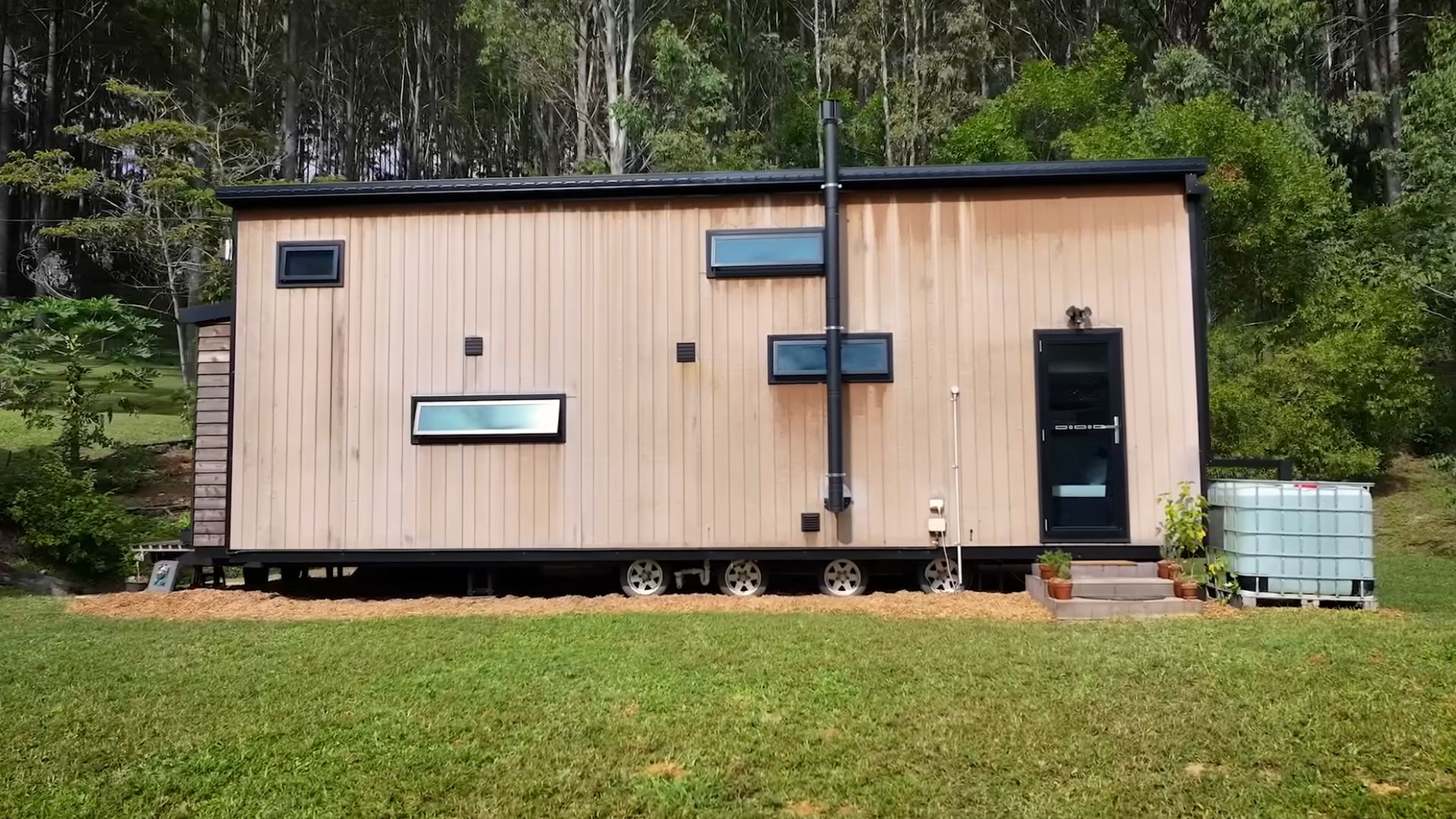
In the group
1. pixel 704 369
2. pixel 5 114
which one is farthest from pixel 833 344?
pixel 5 114

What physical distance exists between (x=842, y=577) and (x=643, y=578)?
1.70m

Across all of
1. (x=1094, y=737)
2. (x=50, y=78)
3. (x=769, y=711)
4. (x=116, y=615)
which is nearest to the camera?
(x=1094, y=737)

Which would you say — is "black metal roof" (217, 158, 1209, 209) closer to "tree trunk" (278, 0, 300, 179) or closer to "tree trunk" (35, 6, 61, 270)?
"tree trunk" (278, 0, 300, 179)

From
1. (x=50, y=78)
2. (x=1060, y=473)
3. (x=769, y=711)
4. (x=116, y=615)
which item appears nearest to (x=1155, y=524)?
(x=1060, y=473)

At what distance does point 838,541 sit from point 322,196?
5.33m

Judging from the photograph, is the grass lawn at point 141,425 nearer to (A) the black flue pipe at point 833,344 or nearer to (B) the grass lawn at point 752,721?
(B) the grass lawn at point 752,721

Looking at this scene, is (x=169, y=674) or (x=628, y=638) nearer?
(x=169, y=674)

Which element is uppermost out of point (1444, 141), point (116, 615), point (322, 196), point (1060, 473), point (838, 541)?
point (1444, 141)

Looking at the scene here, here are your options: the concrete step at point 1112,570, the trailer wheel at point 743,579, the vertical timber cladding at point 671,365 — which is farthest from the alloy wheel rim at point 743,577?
the concrete step at point 1112,570

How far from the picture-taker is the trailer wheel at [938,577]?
7668 mm

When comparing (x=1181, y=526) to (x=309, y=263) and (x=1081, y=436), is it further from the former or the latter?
(x=309, y=263)

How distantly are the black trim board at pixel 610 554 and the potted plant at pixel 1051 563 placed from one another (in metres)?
0.36

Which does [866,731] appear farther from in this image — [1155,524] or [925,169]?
[925,169]

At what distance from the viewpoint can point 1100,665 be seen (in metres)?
4.92
